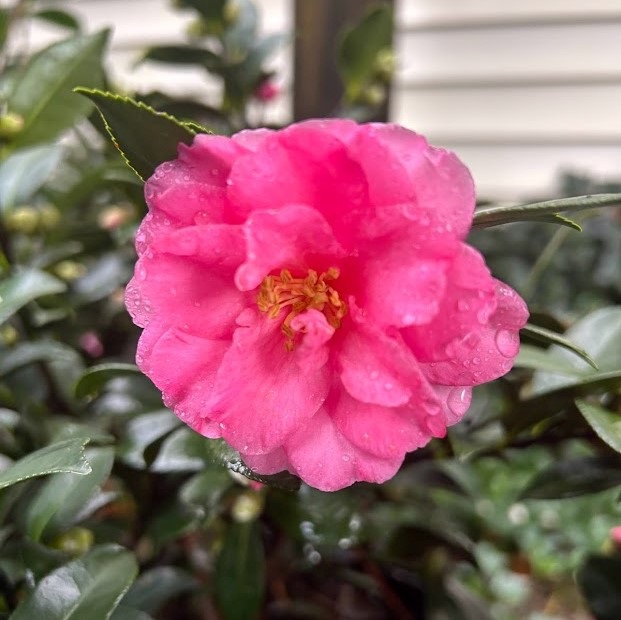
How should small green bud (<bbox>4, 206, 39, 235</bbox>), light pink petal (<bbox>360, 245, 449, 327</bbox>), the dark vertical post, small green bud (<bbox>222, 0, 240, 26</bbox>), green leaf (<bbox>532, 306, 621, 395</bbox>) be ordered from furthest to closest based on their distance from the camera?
the dark vertical post, small green bud (<bbox>222, 0, 240, 26</bbox>), small green bud (<bbox>4, 206, 39, 235</bbox>), green leaf (<bbox>532, 306, 621, 395</bbox>), light pink petal (<bbox>360, 245, 449, 327</bbox>)

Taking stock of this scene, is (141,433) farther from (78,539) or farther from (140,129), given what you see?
(140,129)

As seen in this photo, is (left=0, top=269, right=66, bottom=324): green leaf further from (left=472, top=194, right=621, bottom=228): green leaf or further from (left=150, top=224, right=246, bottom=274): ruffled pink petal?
(left=472, top=194, right=621, bottom=228): green leaf

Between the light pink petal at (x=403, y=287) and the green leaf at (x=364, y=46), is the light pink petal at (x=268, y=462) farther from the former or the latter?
the green leaf at (x=364, y=46)

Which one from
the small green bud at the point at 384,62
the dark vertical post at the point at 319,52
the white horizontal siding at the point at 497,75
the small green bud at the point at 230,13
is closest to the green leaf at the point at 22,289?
the small green bud at the point at 230,13

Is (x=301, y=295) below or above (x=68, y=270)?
above

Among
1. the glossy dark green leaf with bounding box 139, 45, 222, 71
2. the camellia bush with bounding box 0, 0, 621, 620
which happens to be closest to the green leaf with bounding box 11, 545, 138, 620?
the camellia bush with bounding box 0, 0, 621, 620

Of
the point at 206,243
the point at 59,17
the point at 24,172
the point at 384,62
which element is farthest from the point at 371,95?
the point at 206,243
